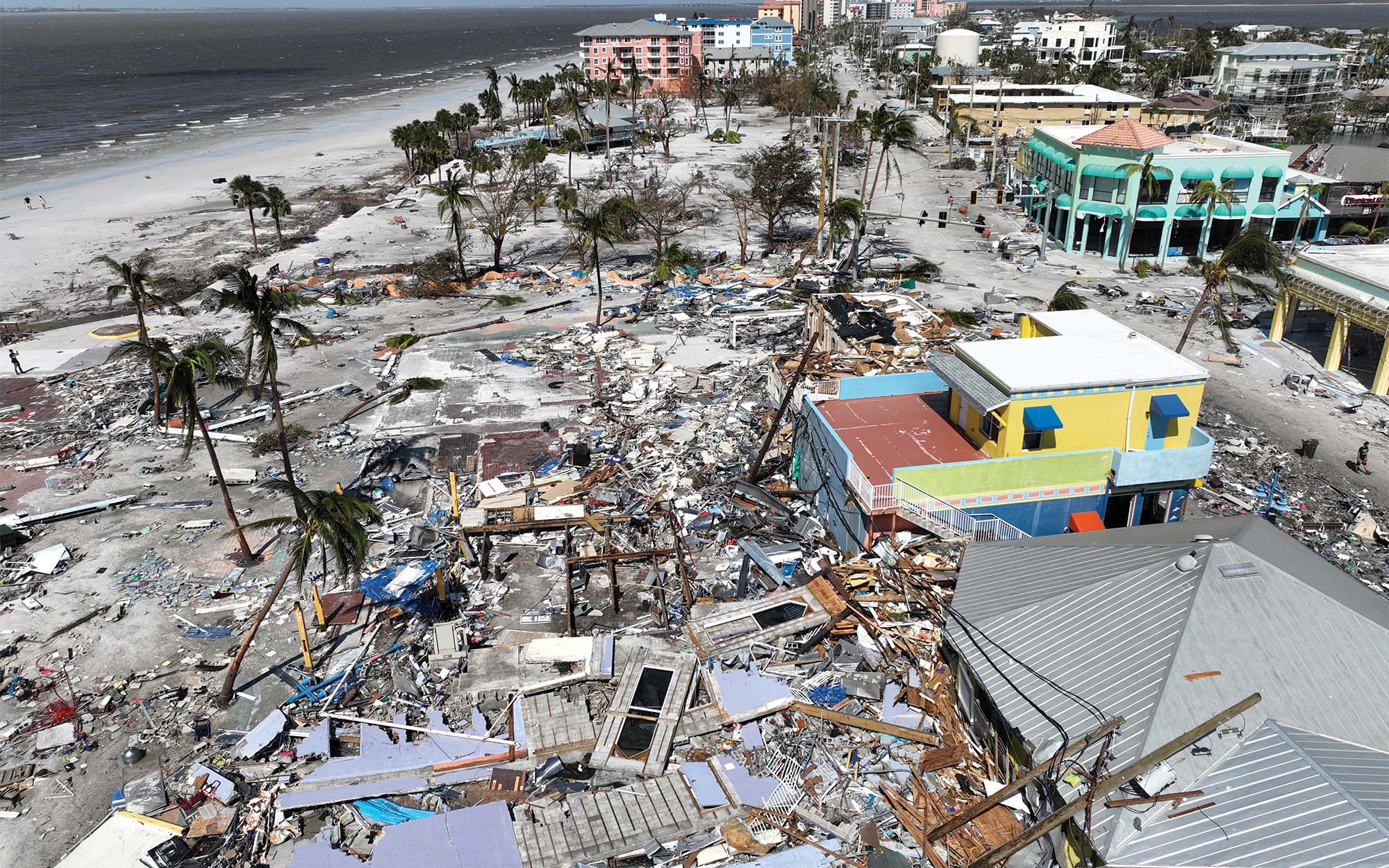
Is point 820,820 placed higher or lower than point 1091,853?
lower

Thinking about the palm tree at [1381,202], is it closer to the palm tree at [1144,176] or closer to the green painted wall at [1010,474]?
the palm tree at [1144,176]

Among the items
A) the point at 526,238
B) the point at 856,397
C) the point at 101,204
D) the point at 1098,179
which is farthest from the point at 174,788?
the point at 101,204

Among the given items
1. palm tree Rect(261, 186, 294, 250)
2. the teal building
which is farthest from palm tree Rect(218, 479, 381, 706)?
the teal building

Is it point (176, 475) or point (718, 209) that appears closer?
point (176, 475)

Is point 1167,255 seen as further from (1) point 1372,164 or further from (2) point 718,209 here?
(2) point 718,209

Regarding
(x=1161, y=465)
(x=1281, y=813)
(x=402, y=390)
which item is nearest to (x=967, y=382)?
(x=1161, y=465)

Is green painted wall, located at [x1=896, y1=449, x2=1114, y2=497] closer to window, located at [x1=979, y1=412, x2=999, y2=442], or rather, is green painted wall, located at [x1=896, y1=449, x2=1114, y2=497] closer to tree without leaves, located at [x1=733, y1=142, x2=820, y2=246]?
window, located at [x1=979, y1=412, x2=999, y2=442]
